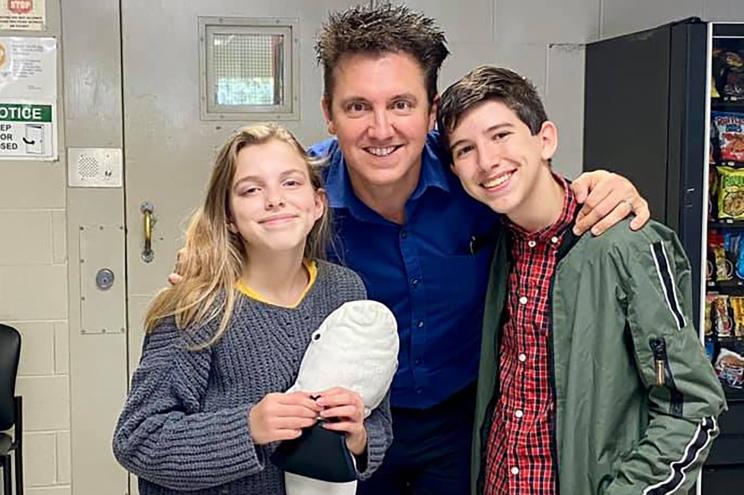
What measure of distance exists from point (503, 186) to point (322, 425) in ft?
1.80

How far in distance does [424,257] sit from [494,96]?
15.4 inches

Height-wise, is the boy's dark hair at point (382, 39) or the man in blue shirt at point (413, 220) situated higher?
the boy's dark hair at point (382, 39)

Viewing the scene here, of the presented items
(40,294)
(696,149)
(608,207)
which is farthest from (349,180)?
(40,294)

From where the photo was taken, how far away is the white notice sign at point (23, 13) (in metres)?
3.05

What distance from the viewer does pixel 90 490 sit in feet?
10.5

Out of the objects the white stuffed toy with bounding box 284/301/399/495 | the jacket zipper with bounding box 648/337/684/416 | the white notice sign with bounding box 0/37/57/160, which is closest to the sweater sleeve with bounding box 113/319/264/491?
the white stuffed toy with bounding box 284/301/399/495

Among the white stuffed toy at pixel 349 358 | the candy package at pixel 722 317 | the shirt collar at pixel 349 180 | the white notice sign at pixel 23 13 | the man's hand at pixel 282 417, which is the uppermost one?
the white notice sign at pixel 23 13

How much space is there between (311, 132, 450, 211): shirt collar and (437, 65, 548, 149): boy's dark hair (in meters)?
0.16

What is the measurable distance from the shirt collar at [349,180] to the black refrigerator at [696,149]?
124 cm

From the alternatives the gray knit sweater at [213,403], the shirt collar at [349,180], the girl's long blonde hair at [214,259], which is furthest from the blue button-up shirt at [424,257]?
the gray knit sweater at [213,403]

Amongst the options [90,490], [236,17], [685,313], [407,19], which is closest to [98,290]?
[90,490]

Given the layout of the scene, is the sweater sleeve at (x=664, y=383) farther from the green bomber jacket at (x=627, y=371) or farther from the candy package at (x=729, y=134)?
the candy package at (x=729, y=134)

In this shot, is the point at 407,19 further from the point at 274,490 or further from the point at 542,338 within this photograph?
the point at 274,490

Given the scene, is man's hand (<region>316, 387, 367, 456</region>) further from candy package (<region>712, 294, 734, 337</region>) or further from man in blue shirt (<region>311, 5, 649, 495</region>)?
candy package (<region>712, 294, 734, 337</region>)
